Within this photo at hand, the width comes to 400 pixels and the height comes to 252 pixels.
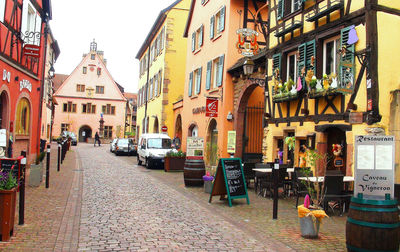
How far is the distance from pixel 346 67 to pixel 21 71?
1113cm

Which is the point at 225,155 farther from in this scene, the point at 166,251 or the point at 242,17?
the point at 166,251

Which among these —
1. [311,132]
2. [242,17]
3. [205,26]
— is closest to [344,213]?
[311,132]

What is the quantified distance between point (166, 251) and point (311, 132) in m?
7.24

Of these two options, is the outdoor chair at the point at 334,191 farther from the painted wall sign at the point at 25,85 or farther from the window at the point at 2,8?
the painted wall sign at the point at 25,85

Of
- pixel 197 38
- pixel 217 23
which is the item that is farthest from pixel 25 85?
pixel 197 38

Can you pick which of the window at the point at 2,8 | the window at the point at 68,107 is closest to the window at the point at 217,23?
the window at the point at 2,8

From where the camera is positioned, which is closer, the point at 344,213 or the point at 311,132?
the point at 344,213

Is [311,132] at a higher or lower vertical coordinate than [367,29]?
lower

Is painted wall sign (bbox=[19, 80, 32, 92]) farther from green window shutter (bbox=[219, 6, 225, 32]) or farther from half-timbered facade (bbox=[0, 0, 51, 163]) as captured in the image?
green window shutter (bbox=[219, 6, 225, 32])

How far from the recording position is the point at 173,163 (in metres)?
18.2

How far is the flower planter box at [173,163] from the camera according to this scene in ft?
59.3

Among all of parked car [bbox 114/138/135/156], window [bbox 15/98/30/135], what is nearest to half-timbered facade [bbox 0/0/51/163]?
window [bbox 15/98/30/135]

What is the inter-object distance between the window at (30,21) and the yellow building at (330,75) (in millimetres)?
8732

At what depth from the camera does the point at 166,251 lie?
17.9ft
